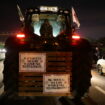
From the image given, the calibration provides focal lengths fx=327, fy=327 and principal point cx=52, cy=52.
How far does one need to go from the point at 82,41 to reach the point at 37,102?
2631 millimetres

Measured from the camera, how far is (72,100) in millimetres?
10016

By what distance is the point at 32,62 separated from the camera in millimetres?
8492

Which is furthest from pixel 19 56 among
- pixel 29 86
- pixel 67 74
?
pixel 67 74

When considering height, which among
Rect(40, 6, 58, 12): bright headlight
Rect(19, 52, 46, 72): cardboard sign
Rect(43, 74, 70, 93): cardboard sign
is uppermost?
Rect(40, 6, 58, 12): bright headlight

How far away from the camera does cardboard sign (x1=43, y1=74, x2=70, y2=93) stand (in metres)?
8.51

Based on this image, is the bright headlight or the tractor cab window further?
the tractor cab window

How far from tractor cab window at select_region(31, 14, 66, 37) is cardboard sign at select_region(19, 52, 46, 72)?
2.53 metres

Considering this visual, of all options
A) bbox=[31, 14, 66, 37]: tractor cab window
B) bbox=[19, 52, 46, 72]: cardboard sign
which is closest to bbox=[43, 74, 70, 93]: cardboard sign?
bbox=[19, 52, 46, 72]: cardboard sign

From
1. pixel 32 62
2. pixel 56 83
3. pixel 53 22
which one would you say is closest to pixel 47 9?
pixel 53 22

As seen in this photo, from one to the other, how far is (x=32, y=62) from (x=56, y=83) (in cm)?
83

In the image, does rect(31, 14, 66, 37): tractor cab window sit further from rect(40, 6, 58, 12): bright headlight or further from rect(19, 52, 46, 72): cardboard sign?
rect(19, 52, 46, 72): cardboard sign

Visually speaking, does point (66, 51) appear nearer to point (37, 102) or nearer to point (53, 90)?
point (53, 90)

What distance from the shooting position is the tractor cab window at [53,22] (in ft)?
36.0

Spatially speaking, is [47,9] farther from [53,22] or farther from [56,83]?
[56,83]
